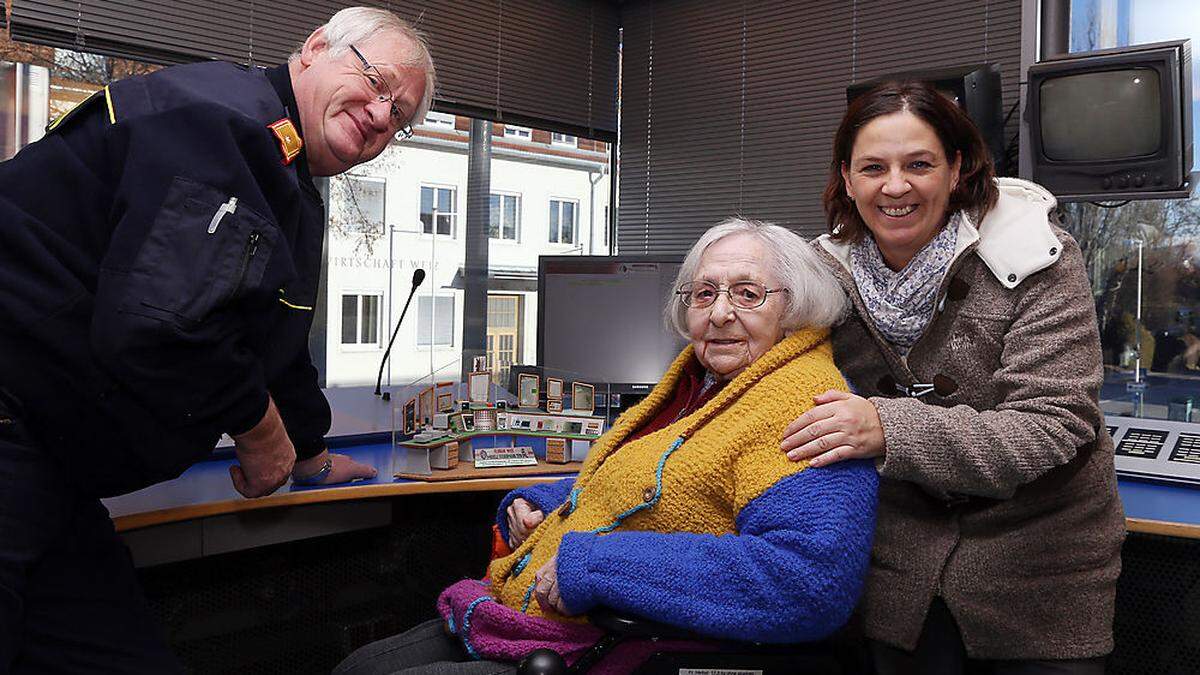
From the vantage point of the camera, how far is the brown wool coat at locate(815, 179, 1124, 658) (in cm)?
137

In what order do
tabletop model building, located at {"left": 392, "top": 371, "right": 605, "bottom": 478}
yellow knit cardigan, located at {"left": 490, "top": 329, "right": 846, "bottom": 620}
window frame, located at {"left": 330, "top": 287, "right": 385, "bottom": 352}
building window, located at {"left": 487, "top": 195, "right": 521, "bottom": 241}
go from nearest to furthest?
1. yellow knit cardigan, located at {"left": 490, "top": 329, "right": 846, "bottom": 620}
2. tabletop model building, located at {"left": 392, "top": 371, "right": 605, "bottom": 478}
3. window frame, located at {"left": 330, "top": 287, "right": 385, "bottom": 352}
4. building window, located at {"left": 487, "top": 195, "right": 521, "bottom": 241}

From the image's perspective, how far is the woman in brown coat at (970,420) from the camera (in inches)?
54.2

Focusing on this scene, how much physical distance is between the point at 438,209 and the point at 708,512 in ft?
7.56

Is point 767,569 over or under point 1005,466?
under

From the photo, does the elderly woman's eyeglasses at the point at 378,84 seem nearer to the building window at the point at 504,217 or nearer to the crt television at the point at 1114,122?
the crt television at the point at 1114,122

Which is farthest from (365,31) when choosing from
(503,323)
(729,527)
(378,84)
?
(503,323)

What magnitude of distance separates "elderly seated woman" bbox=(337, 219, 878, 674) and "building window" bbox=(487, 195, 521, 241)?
1995 millimetres

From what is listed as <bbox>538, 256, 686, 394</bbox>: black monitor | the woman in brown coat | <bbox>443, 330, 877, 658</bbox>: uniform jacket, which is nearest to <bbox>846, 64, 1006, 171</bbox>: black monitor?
<bbox>538, 256, 686, 394</bbox>: black monitor

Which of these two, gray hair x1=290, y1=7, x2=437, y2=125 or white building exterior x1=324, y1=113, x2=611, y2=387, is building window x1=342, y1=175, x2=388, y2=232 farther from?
gray hair x1=290, y1=7, x2=437, y2=125

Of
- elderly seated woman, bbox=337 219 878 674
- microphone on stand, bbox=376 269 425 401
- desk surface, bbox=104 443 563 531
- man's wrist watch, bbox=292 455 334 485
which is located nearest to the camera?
elderly seated woman, bbox=337 219 878 674

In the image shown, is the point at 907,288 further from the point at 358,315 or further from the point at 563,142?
the point at 563,142

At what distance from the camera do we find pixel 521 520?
181 cm

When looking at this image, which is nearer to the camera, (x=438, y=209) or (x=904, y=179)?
(x=904, y=179)

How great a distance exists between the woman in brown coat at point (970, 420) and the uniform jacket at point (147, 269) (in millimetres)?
824
